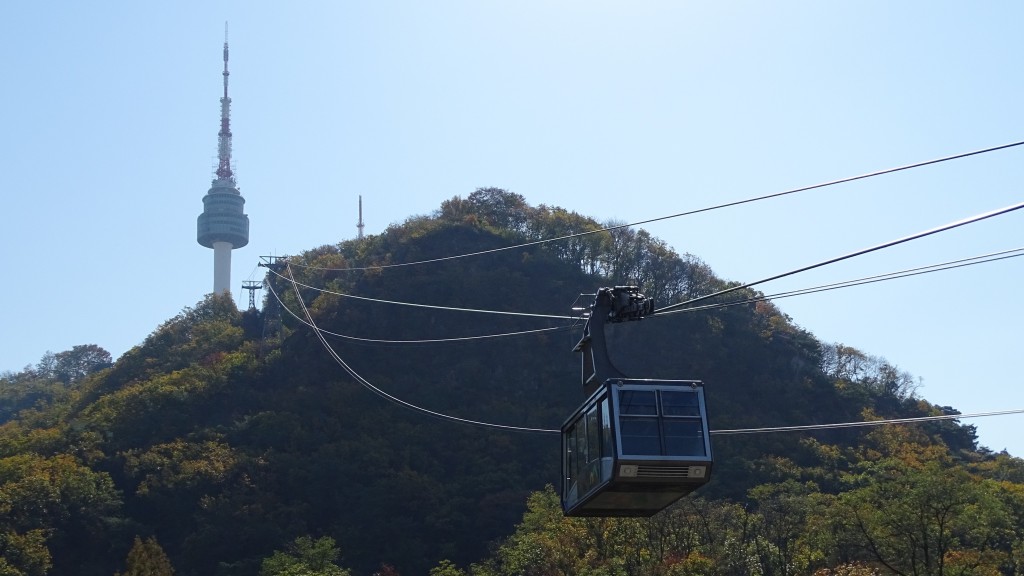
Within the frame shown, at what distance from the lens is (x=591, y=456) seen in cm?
1630

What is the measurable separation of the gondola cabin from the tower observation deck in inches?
4548

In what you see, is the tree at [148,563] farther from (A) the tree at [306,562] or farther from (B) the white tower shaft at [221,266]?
(B) the white tower shaft at [221,266]

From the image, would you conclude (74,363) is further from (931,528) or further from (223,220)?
(931,528)

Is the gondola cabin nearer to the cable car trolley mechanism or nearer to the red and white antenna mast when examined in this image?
the cable car trolley mechanism

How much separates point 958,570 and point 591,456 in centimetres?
2381

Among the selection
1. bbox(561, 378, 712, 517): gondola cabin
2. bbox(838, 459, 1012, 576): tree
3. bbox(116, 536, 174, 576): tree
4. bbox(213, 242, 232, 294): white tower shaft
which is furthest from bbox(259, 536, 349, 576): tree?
bbox(213, 242, 232, 294): white tower shaft

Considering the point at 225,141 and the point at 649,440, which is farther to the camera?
the point at 225,141

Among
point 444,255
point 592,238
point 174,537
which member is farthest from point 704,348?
point 174,537

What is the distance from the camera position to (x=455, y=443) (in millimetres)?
63938

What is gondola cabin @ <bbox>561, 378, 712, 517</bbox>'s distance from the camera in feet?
50.3

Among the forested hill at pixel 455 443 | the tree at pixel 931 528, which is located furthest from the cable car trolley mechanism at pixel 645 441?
the tree at pixel 931 528

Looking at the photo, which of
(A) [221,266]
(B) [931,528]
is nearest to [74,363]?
(A) [221,266]

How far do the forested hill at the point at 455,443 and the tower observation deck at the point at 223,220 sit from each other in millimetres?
33940

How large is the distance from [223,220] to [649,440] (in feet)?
387
